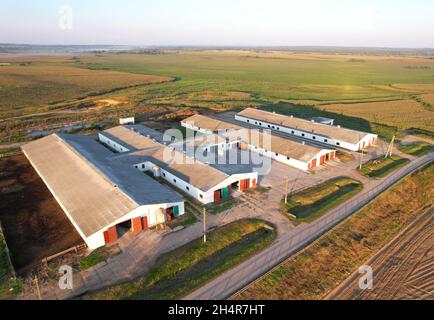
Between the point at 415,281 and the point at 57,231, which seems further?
the point at 57,231

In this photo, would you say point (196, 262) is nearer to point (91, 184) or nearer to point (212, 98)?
point (91, 184)

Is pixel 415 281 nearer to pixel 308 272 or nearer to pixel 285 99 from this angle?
pixel 308 272

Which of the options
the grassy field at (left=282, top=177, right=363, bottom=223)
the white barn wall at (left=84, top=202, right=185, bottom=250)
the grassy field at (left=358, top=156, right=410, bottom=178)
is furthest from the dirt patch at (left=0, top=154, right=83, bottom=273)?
the grassy field at (left=358, top=156, right=410, bottom=178)

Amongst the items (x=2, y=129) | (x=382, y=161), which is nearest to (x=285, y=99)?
(x=382, y=161)

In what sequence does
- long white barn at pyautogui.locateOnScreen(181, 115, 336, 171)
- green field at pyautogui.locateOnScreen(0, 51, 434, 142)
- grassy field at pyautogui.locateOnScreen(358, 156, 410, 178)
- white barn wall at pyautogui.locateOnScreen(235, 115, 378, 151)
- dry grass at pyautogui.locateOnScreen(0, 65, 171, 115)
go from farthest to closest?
dry grass at pyautogui.locateOnScreen(0, 65, 171, 115) → green field at pyautogui.locateOnScreen(0, 51, 434, 142) → white barn wall at pyautogui.locateOnScreen(235, 115, 378, 151) → long white barn at pyautogui.locateOnScreen(181, 115, 336, 171) → grassy field at pyautogui.locateOnScreen(358, 156, 410, 178)

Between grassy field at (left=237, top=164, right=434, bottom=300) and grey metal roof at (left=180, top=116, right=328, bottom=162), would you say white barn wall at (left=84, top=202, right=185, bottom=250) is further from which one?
grey metal roof at (left=180, top=116, right=328, bottom=162)
